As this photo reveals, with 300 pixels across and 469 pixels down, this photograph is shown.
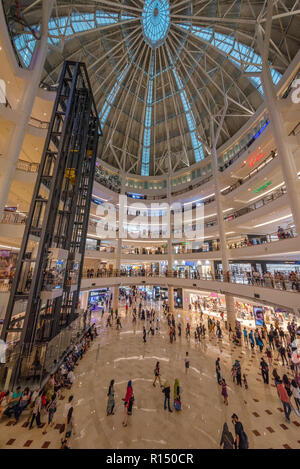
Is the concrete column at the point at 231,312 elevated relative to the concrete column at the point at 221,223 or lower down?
lower down

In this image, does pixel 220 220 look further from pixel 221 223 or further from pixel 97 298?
pixel 97 298

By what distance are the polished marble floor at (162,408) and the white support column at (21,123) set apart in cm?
1125

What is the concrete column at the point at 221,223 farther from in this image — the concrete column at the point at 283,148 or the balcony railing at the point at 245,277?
the concrete column at the point at 283,148

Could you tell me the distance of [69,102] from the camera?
13648mm

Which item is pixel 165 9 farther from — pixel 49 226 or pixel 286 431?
pixel 286 431

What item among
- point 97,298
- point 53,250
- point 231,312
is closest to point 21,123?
point 53,250

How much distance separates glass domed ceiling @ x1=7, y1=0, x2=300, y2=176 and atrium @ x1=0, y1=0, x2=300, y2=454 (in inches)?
9.7

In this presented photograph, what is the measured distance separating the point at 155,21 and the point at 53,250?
32130mm

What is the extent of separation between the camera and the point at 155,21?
910 inches

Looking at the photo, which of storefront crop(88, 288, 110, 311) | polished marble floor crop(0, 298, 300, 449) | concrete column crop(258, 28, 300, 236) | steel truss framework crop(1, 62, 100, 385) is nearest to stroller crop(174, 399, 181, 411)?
polished marble floor crop(0, 298, 300, 449)

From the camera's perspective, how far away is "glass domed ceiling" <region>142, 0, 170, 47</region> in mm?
21484

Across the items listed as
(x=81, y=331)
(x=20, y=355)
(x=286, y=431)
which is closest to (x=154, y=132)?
(x=81, y=331)

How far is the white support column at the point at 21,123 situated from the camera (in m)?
10.7

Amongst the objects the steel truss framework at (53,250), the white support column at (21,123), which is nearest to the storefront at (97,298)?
the steel truss framework at (53,250)
